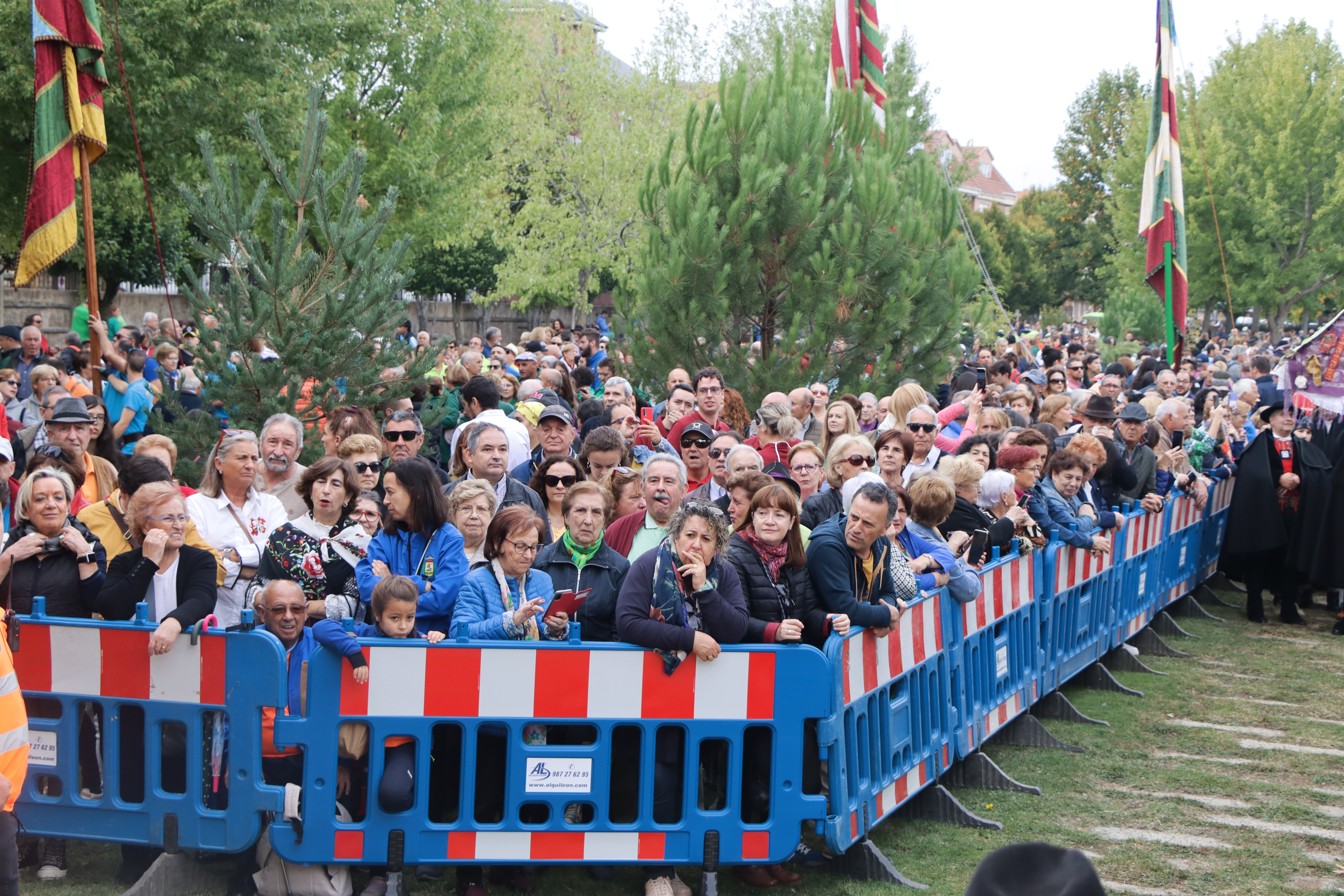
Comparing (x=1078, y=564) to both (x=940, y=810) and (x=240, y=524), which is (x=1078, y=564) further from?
(x=240, y=524)

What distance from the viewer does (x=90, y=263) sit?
8.73 m

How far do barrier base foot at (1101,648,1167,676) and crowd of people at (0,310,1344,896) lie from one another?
1.14m

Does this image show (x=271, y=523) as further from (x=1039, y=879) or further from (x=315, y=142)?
(x=1039, y=879)

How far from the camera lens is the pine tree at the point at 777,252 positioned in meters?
12.2

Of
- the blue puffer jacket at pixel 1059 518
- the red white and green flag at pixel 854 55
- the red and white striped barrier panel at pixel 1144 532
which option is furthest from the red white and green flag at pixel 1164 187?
the blue puffer jacket at pixel 1059 518

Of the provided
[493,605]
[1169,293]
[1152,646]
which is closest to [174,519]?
[493,605]

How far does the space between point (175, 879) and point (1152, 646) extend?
8.03 m

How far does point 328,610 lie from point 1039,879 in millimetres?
3987

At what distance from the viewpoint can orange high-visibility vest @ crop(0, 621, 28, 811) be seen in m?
3.43

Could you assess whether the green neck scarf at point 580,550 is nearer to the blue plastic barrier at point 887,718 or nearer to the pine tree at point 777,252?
the blue plastic barrier at point 887,718

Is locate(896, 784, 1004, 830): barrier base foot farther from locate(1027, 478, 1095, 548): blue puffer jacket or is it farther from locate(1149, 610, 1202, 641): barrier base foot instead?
locate(1149, 610, 1202, 641): barrier base foot

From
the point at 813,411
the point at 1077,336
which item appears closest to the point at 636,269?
the point at 813,411

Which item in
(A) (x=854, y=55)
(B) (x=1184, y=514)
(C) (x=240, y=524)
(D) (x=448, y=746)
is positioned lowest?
(D) (x=448, y=746)

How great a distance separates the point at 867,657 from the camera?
546 centimetres
